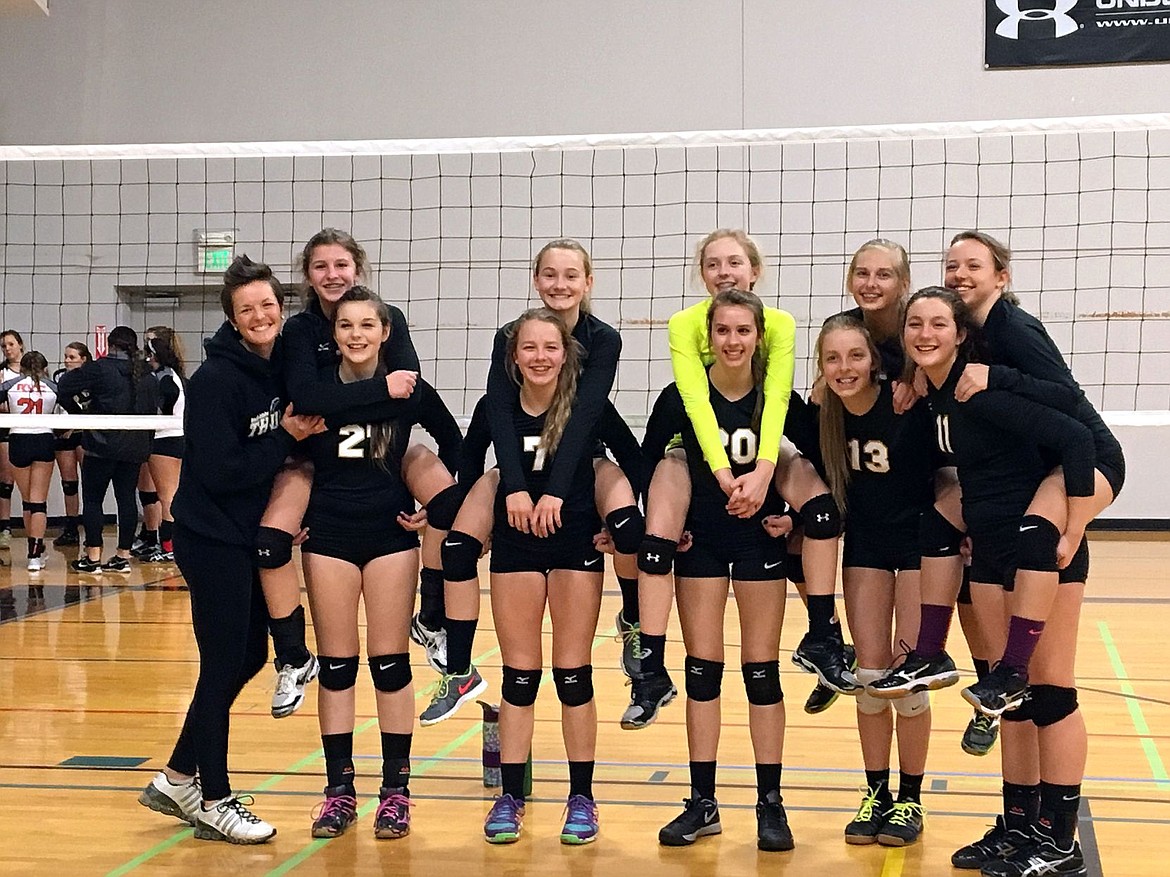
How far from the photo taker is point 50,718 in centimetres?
555

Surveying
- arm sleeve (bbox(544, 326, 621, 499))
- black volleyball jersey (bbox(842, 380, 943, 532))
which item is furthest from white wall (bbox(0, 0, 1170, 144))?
black volleyball jersey (bbox(842, 380, 943, 532))

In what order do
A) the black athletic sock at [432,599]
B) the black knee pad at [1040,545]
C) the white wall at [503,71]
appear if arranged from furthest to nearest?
the white wall at [503,71], the black athletic sock at [432,599], the black knee pad at [1040,545]

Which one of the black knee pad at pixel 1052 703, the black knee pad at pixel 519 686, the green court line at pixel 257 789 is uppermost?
the black knee pad at pixel 1052 703

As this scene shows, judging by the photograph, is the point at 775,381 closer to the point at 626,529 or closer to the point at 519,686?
the point at 626,529

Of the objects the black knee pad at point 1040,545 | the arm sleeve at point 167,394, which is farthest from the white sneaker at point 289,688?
the arm sleeve at point 167,394

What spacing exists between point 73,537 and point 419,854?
363 inches

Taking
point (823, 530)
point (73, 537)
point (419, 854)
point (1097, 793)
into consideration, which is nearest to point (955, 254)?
point (823, 530)

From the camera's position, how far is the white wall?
11.8m

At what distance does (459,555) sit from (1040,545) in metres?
1.65

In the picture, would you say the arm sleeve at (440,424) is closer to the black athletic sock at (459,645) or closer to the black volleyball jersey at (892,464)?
the black athletic sock at (459,645)

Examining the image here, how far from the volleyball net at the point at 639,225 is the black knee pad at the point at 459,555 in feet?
23.1

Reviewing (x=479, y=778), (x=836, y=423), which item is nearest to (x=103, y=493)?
(x=479, y=778)

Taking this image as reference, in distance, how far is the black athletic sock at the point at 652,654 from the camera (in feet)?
12.6

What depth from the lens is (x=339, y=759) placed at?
4043 mm
